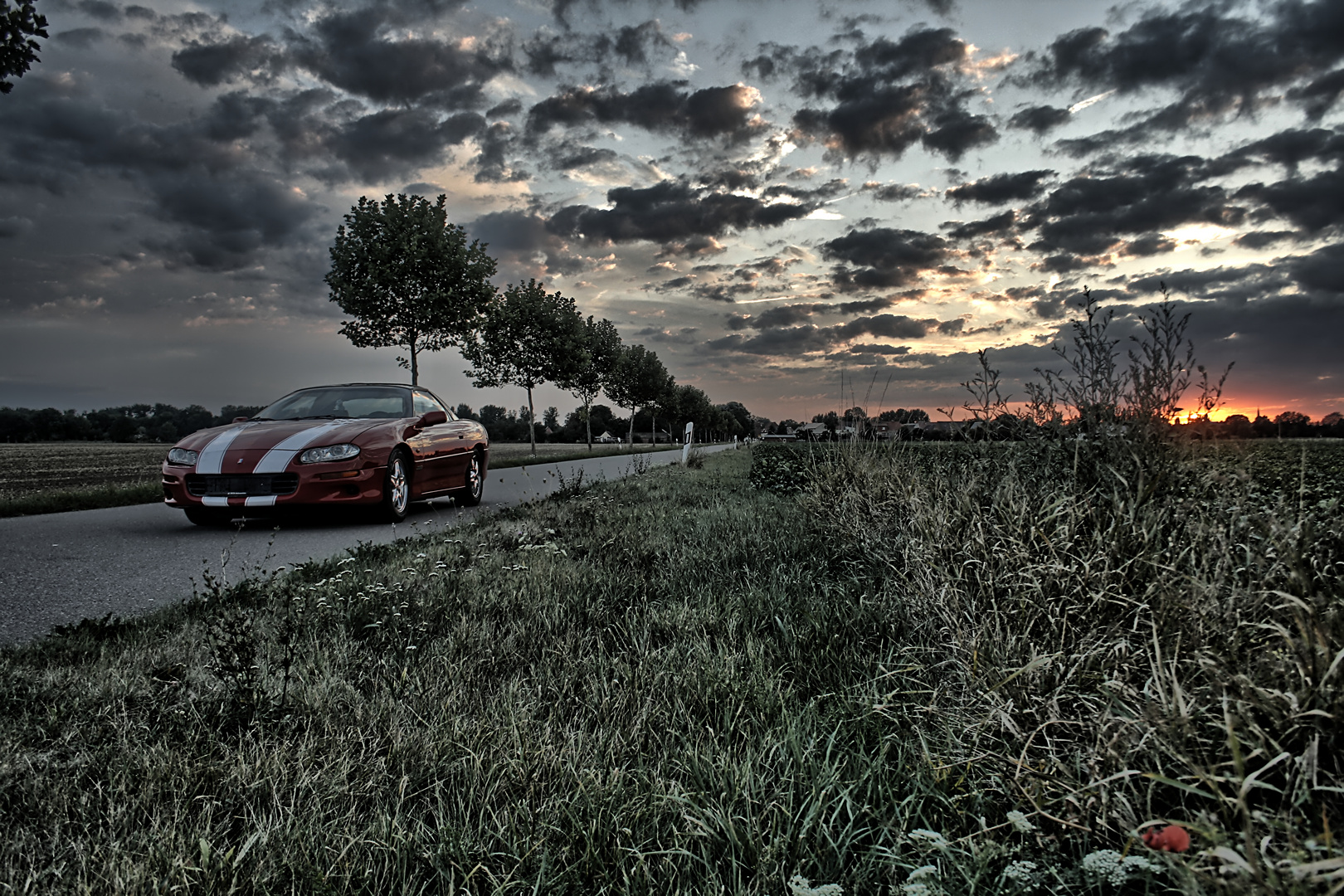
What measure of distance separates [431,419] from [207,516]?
2.50 metres

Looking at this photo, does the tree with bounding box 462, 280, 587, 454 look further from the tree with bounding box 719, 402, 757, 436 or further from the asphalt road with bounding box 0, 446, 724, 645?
the tree with bounding box 719, 402, 757, 436

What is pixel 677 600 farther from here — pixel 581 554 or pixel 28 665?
pixel 28 665

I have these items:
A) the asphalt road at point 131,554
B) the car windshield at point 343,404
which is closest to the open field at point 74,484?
the asphalt road at point 131,554

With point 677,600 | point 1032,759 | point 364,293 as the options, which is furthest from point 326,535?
point 364,293

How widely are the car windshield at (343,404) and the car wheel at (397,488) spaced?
574mm

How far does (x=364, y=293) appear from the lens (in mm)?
19016

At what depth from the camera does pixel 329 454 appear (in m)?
6.57

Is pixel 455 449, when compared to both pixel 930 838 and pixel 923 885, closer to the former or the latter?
pixel 930 838

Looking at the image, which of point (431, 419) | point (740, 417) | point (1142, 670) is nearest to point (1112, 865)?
point (1142, 670)

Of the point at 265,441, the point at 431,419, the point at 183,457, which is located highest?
the point at 431,419

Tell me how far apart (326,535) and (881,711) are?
5702 millimetres

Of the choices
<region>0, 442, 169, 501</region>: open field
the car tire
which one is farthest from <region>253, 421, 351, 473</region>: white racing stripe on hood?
<region>0, 442, 169, 501</region>: open field

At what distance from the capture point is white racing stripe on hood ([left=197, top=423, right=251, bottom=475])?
6.32 m

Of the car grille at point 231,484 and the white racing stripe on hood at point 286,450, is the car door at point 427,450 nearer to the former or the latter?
the white racing stripe on hood at point 286,450
